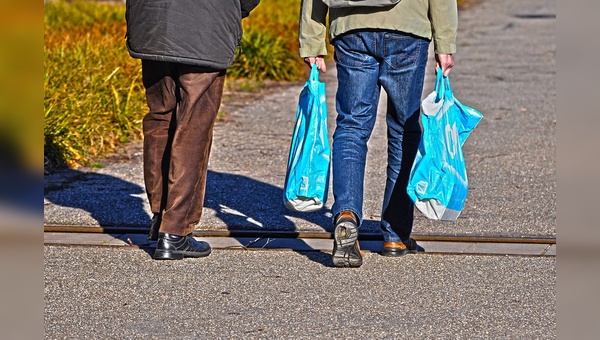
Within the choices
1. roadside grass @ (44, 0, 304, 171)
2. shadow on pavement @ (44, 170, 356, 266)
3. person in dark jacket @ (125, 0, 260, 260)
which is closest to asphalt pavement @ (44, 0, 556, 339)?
shadow on pavement @ (44, 170, 356, 266)

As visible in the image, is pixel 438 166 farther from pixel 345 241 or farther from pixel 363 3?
pixel 363 3

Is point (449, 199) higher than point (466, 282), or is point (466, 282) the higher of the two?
point (449, 199)

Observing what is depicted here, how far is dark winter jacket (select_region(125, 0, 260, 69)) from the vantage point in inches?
188

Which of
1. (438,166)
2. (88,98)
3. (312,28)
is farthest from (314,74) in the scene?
(88,98)

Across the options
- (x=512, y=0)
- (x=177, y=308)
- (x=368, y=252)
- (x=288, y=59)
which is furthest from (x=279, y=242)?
(x=512, y=0)

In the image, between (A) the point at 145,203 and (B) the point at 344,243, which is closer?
(B) the point at 344,243

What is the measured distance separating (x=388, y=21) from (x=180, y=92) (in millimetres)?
1092

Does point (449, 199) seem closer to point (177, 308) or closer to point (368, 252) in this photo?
point (368, 252)

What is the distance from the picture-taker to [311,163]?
4922 millimetres

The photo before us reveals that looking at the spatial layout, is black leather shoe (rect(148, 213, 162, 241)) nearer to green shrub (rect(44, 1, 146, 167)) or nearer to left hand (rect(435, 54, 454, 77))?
left hand (rect(435, 54, 454, 77))

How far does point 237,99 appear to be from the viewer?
1048 cm

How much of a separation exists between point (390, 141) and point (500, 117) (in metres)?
4.71

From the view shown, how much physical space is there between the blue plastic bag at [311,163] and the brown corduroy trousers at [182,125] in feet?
1.59

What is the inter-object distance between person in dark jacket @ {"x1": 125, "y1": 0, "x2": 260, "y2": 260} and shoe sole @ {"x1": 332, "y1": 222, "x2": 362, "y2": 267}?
0.73 meters
